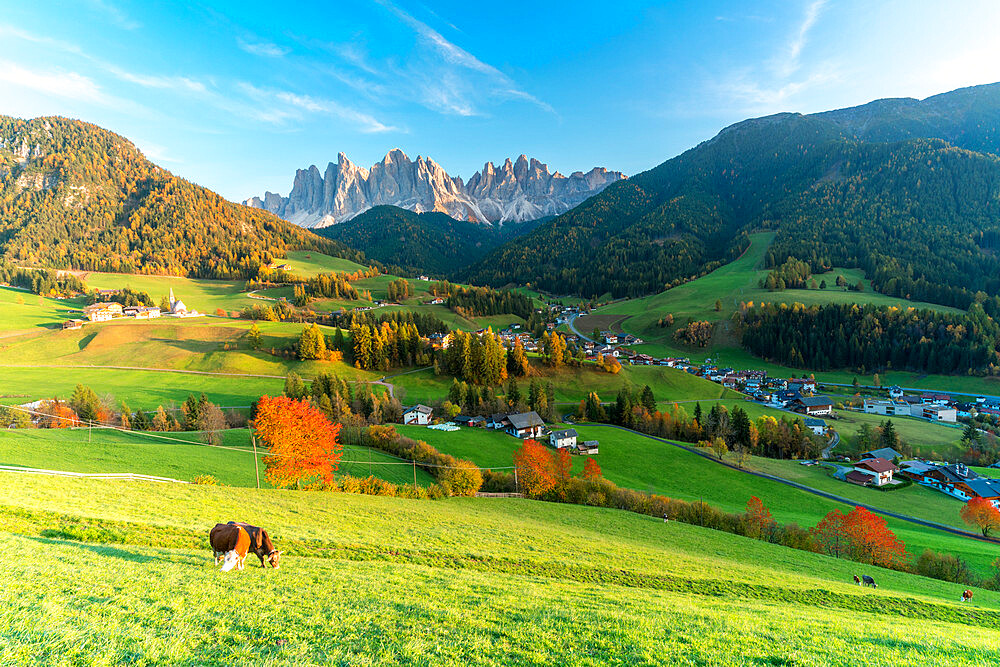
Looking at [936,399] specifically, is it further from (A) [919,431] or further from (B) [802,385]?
(A) [919,431]

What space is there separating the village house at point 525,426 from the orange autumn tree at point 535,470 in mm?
18516

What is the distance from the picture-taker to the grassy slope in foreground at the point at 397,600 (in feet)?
23.4

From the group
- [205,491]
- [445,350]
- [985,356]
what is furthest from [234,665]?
[985,356]

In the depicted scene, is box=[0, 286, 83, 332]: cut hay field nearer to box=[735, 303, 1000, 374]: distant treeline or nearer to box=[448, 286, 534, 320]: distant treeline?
box=[448, 286, 534, 320]: distant treeline

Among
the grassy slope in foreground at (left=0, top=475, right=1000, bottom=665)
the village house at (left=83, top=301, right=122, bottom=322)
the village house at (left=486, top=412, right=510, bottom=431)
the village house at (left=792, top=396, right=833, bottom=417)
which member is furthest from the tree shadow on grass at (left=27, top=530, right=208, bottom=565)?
the village house at (left=83, top=301, right=122, bottom=322)

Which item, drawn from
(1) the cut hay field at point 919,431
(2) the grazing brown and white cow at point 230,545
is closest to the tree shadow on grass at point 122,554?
(2) the grazing brown and white cow at point 230,545

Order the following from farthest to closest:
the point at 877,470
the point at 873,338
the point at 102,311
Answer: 1. the point at 102,311
2. the point at 873,338
3. the point at 877,470

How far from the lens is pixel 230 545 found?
37.9 feet

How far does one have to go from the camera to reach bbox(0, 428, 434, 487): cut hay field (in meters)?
28.8

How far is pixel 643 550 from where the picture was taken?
76.1 ft

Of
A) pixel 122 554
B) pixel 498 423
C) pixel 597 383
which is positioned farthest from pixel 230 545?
pixel 597 383

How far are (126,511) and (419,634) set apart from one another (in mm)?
16163

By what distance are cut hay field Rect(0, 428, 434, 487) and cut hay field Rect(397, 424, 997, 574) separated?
13620 mm

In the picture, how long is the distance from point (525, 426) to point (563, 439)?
6.83 metres
